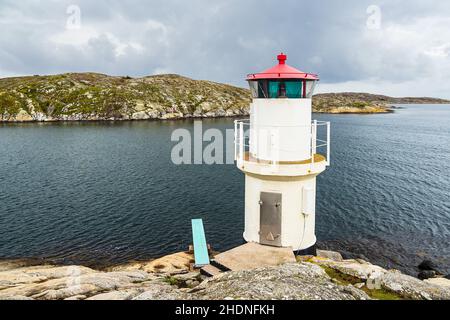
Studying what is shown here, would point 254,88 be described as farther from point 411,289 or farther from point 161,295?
point 411,289

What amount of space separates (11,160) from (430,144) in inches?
3797

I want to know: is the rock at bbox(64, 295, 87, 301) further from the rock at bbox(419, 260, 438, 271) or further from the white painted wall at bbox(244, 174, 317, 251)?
the rock at bbox(419, 260, 438, 271)

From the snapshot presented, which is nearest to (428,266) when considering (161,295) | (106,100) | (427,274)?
(427,274)

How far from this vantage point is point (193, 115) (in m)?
164

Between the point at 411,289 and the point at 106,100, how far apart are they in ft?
513

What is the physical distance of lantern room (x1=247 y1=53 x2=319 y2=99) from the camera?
14.7 m

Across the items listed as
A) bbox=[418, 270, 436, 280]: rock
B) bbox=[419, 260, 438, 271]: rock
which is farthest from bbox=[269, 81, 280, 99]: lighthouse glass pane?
bbox=[419, 260, 438, 271]: rock

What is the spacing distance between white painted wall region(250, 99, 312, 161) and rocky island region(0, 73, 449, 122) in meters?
139

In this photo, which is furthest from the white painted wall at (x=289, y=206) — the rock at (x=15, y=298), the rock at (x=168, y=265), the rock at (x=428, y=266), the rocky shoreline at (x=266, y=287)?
the rock at (x=428, y=266)

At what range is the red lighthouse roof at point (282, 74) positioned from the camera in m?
14.6

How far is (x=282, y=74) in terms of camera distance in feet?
48.1

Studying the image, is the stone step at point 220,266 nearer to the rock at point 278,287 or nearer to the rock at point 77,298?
the rock at point 278,287
